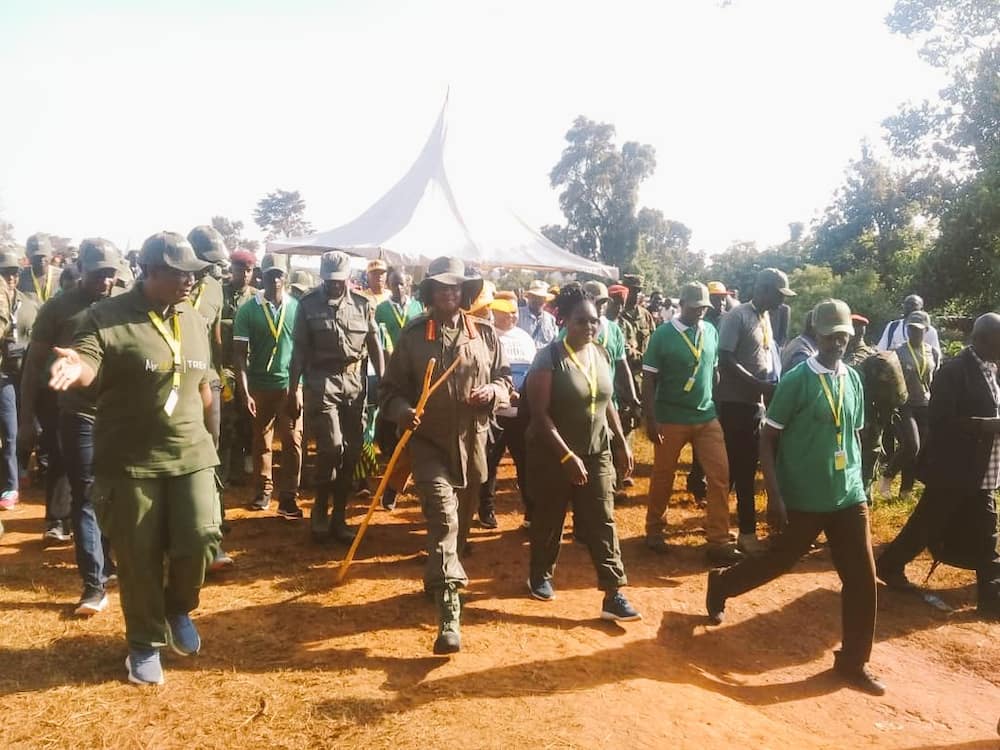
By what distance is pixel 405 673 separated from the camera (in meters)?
4.02

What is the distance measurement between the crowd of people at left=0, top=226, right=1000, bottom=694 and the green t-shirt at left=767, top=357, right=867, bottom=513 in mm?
13

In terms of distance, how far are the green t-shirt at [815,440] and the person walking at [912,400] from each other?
135 inches

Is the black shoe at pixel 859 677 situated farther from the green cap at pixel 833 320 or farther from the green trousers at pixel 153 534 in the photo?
the green trousers at pixel 153 534

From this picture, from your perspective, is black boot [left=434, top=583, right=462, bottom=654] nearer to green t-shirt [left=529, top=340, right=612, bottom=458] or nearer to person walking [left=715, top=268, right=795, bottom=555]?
green t-shirt [left=529, top=340, right=612, bottom=458]

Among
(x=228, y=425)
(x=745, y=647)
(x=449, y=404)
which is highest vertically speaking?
(x=449, y=404)

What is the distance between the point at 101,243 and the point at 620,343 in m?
4.66

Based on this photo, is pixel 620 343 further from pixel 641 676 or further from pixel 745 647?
pixel 641 676

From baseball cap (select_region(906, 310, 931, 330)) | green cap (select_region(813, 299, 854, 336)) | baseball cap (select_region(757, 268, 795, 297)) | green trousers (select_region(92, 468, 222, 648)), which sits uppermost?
baseball cap (select_region(757, 268, 795, 297))

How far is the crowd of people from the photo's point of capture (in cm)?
369

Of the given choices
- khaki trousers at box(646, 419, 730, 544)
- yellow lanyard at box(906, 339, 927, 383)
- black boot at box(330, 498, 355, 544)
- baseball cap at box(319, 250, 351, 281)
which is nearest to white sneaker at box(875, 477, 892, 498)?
yellow lanyard at box(906, 339, 927, 383)

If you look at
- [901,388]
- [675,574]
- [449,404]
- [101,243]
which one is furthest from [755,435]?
[101,243]

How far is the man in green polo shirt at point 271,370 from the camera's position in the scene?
677 cm

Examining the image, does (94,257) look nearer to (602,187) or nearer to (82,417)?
(82,417)

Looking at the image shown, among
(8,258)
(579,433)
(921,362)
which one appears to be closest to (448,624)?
(579,433)
